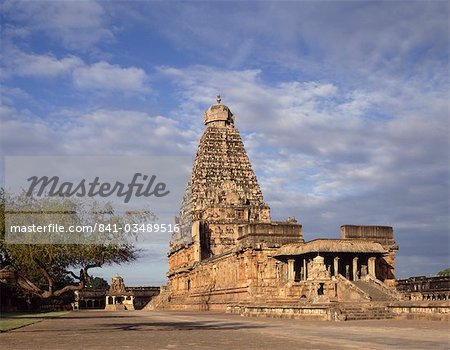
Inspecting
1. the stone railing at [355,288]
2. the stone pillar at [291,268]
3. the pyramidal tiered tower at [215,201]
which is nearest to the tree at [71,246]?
the stone railing at [355,288]

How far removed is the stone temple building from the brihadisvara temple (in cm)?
10

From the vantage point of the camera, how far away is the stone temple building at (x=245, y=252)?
160 feet

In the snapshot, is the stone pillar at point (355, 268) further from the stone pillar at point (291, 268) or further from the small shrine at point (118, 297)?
the small shrine at point (118, 297)

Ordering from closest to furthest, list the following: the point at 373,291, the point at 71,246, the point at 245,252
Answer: the point at 71,246
the point at 373,291
the point at 245,252

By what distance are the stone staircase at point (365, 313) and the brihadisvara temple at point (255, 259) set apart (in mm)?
59

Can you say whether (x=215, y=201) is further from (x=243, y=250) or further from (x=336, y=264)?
(x=336, y=264)

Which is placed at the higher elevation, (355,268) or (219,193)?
(219,193)

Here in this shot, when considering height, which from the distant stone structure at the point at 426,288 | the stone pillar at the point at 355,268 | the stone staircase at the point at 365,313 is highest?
the stone pillar at the point at 355,268

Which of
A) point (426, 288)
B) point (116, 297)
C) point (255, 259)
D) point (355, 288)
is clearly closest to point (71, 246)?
point (355, 288)

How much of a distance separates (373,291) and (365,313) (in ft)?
39.8

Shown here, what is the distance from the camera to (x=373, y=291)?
46094 mm

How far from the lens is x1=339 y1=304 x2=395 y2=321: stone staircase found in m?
34.2

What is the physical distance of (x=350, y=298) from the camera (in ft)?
146

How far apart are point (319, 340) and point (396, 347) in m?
3.33
